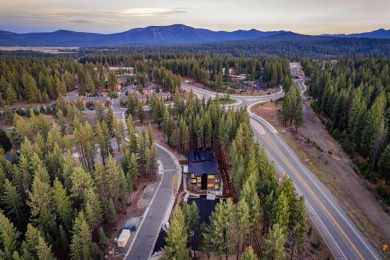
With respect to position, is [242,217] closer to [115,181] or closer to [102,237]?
[102,237]

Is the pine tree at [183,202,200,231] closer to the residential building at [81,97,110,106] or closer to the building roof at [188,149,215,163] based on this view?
the building roof at [188,149,215,163]

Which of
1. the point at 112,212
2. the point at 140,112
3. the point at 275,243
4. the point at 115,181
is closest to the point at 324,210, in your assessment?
the point at 275,243

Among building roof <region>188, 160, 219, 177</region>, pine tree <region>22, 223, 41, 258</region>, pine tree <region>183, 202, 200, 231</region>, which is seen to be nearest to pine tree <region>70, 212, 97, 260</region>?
pine tree <region>22, 223, 41, 258</region>

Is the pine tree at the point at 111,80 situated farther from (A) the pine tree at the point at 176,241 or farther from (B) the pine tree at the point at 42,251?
A: (A) the pine tree at the point at 176,241

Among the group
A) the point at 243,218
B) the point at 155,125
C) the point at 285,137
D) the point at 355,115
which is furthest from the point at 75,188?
the point at 355,115

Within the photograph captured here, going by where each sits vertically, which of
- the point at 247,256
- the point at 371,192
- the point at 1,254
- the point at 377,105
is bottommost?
the point at 371,192

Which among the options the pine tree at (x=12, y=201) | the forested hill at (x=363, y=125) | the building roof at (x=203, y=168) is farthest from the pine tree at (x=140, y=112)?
the forested hill at (x=363, y=125)

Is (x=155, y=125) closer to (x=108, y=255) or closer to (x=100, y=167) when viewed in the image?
(x=100, y=167)
